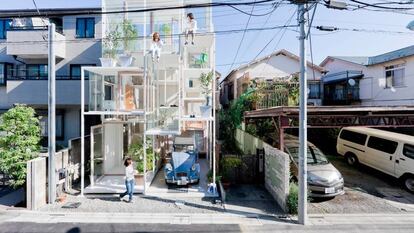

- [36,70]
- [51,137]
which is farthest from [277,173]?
[36,70]

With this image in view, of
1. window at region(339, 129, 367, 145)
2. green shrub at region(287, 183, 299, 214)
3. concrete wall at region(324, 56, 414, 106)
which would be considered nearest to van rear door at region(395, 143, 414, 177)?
window at region(339, 129, 367, 145)

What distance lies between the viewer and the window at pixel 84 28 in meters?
14.7

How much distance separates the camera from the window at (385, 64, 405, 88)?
57.5 ft

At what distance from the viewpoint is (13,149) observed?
8781 mm

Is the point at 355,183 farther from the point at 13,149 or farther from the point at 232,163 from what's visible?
the point at 13,149

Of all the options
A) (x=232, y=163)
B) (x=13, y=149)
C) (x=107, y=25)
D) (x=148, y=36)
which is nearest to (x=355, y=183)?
(x=232, y=163)

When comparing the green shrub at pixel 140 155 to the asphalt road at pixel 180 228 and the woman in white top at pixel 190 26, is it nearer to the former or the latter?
the asphalt road at pixel 180 228

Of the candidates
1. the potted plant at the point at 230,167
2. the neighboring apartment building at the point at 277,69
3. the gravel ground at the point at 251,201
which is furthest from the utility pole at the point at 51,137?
the neighboring apartment building at the point at 277,69

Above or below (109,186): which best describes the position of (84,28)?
above

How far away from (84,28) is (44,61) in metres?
2.94

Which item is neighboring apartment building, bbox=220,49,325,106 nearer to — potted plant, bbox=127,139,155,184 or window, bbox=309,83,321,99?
window, bbox=309,83,321,99

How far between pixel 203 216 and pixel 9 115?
6.88m

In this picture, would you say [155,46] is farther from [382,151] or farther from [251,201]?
[382,151]

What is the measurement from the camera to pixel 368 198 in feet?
32.0
